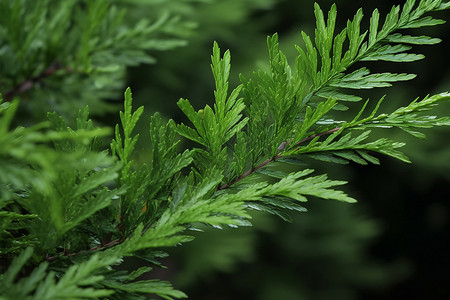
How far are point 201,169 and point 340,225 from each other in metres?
4.07

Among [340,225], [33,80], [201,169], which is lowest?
[340,225]

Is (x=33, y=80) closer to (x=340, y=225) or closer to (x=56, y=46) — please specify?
(x=56, y=46)

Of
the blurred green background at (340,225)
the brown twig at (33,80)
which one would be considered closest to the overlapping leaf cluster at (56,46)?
Result: the brown twig at (33,80)

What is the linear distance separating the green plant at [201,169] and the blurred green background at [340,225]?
305 cm

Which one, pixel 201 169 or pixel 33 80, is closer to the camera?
pixel 201 169

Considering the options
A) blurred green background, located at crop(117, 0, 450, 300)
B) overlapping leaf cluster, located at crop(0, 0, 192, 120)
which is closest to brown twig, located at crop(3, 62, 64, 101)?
overlapping leaf cluster, located at crop(0, 0, 192, 120)

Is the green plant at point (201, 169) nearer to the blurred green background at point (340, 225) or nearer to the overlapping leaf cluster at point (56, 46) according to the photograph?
the overlapping leaf cluster at point (56, 46)

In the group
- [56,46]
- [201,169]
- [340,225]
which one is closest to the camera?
[201,169]

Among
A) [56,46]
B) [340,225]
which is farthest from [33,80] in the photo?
[340,225]

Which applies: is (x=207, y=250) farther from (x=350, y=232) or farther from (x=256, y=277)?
(x=350, y=232)

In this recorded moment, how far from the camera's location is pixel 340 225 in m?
4.57

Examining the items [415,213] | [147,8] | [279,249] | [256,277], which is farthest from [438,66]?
[147,8]

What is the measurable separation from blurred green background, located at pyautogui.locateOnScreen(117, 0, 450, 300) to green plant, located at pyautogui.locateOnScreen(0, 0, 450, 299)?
3.05 meters

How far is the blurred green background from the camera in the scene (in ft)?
12.8
